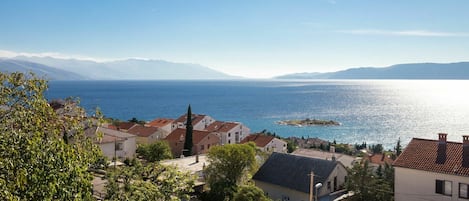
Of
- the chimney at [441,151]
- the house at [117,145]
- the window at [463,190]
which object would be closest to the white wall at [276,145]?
the house at [117,145]

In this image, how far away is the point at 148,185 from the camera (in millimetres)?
9094

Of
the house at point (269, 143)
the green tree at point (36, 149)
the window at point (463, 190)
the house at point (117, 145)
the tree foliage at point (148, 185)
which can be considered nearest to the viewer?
the green tree at point (36, 149)

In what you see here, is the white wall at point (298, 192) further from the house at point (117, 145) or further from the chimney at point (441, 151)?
the house at point (117, 145)

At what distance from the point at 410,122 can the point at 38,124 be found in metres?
130

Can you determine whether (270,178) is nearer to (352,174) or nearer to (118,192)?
(352,174)

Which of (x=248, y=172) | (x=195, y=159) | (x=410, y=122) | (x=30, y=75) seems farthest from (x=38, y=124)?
(x=410, y=122)

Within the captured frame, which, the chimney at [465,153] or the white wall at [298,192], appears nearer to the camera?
the chimney at [465,153]

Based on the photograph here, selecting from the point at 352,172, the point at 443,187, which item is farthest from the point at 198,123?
the point at 443,187

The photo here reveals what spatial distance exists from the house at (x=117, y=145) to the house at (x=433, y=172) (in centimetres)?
2807

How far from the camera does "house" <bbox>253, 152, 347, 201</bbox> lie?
30.0 m

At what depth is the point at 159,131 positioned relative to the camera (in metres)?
66.1

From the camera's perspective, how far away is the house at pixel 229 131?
67625 millimetres

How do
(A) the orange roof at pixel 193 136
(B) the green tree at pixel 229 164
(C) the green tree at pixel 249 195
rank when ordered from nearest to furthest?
(C) the green tree at pixel 249 195
(B) the green tree at pixel 229 164
(A) the orange roof at pixel 193 136

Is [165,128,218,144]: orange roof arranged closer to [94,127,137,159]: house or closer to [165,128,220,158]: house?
[165,128,220,158]: house
